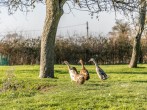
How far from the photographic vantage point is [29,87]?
56.2 ft

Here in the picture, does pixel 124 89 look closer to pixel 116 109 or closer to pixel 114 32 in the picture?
pixel 116 109

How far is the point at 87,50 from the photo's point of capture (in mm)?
44688

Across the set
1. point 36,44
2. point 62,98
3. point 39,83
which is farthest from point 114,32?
point 62,98

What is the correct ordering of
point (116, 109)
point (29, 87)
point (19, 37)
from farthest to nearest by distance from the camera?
1. point (19, 37)
2. point (29, 87)
3. point (116, 109)

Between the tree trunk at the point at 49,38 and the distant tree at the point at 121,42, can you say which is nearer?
the tree trunk at the point at 49,38

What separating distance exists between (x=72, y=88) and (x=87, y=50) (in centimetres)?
2981

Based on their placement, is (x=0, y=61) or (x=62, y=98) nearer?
(x=62, y=98)

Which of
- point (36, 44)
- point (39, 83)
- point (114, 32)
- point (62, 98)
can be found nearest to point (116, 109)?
point (62, 98)

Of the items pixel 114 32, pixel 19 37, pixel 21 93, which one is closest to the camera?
pixel 21 93

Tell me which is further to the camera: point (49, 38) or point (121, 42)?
point (121, 42)

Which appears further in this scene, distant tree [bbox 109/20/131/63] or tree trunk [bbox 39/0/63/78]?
distant tree [bbox 109/20/131/63]

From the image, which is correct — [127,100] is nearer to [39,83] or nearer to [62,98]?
A: [62,98]

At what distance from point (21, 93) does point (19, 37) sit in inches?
1113

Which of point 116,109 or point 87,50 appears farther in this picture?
point 87,50
